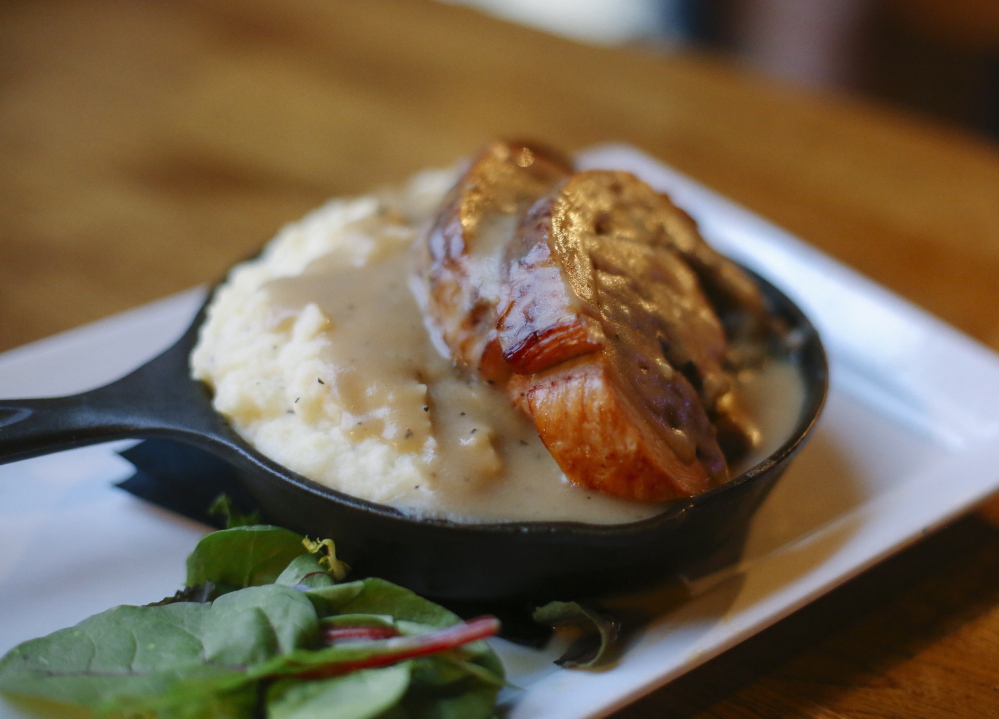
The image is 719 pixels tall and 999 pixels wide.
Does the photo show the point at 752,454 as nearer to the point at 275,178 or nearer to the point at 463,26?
the point at 275,178

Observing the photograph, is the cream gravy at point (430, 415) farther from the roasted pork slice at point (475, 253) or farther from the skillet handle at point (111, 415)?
the skillet handle at point (111, 415)

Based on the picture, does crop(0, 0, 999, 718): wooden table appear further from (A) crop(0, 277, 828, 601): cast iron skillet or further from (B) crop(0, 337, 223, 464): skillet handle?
(B) crop(0, 337, 223, 464): skillet handle

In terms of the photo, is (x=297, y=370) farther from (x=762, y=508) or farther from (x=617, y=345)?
Result: (x=762, y=508)

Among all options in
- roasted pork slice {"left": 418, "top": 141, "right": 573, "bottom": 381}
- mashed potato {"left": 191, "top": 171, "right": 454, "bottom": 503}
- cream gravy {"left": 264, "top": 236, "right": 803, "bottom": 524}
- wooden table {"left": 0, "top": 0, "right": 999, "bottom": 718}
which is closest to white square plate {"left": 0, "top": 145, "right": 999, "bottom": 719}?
wooden table {"left": 0, "top": 0, "right": 999, "bottom": 718}

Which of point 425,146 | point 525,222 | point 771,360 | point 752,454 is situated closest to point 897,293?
point 771,360

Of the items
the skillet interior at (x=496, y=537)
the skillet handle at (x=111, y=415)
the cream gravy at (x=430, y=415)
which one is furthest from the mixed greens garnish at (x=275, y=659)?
the skillet handle at (x=111, y=415)
